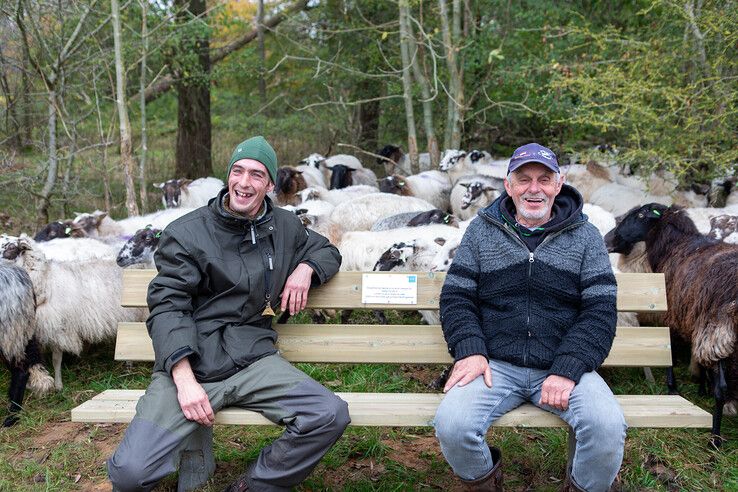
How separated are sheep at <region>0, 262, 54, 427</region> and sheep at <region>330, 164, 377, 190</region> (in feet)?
27.7

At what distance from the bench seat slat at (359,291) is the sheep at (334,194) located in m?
6.71

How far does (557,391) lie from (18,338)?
13.2 feet

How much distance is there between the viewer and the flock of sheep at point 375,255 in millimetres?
4859

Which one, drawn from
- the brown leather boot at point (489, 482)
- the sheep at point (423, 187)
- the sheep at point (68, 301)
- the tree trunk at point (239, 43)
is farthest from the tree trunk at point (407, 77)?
the brown leather boot at point (489, 482)

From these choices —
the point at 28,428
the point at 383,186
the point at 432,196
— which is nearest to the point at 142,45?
the point at 383,186

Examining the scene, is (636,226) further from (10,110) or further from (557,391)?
(10,110)

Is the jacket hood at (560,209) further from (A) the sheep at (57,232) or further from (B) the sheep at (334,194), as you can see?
(B) the sheep at (334,194)

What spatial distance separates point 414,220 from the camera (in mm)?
8477

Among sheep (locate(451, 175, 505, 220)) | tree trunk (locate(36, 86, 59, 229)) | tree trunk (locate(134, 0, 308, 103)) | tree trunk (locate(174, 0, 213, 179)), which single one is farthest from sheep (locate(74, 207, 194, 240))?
tree trunk (locate(134, 0, 308, 103))

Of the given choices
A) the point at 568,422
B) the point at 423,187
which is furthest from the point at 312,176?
the point at 568,422

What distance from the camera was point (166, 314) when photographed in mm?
3471

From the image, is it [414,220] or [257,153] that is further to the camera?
[414,220]

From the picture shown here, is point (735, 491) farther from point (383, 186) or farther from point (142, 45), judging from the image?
point (142, 45)

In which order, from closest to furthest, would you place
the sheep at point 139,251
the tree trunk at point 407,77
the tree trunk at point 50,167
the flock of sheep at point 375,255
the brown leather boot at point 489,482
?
the brown leather boot at point 489,482 → the flock of sheep at point 375,255 → the sheep at point 139,251 → the tree trunk at point 50,167 → the tree trunk at point 407,77
